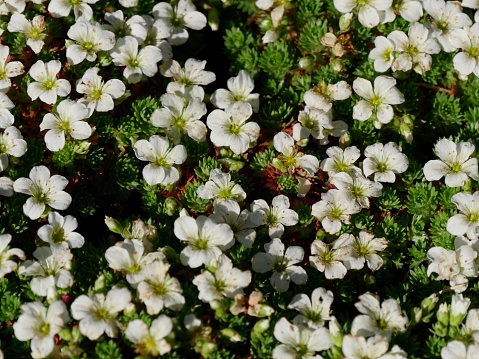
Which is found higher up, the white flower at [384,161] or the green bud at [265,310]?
the white flower at [384,161]

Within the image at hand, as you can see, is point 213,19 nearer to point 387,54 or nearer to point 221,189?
point 387,54

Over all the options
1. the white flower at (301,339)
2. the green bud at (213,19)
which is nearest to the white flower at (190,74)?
the green bud at (213,19)

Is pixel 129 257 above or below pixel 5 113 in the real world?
below

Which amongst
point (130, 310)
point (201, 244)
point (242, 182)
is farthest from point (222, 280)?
point (242, 182)

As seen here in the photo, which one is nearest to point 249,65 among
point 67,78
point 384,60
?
point 384,60

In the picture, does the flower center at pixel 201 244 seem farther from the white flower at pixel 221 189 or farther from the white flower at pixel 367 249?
the white flower at pixel 367 249

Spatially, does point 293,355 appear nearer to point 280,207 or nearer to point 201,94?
point 280,207
